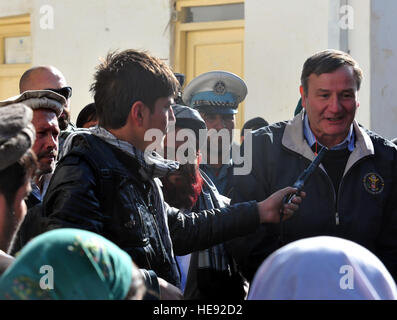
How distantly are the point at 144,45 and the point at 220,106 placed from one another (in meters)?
3.65

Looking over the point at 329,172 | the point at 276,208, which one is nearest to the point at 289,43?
the point at 329,172

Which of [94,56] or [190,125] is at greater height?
[94,56]

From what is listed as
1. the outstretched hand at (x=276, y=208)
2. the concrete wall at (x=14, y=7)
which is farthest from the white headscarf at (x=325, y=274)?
the concrete wall at (x=14, y=7)

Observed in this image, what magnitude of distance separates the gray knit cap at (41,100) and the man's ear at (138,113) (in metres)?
0.86

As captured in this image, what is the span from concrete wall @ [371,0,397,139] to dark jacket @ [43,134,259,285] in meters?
5.06

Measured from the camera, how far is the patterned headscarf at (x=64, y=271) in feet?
5.29

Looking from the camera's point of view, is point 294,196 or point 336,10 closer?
point 294,196

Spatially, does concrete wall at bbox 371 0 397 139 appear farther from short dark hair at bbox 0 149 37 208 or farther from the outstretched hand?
short dark hair at bbox 0 149 37 208

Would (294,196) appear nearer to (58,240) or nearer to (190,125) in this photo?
(190,125)

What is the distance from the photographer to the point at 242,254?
351 cm

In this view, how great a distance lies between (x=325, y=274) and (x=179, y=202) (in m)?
1.82

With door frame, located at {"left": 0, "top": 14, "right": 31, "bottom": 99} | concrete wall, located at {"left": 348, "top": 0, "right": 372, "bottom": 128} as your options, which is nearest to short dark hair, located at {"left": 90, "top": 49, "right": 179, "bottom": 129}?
concrete wall, located at {"left": 348, "top": 0, "right": 372, "bottom": 128}

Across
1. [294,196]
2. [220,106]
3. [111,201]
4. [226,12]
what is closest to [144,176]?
[111,201]

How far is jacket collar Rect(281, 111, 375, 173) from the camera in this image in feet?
11.6
